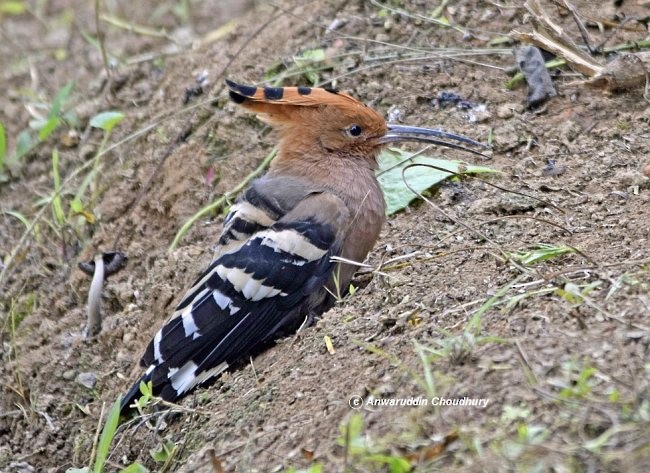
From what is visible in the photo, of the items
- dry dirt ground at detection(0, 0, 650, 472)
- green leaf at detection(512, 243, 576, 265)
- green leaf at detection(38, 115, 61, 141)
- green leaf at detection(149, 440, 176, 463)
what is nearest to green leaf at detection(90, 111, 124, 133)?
dry dirt ground at detection(0, 0, 650, 472)

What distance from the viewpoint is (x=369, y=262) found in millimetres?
3953

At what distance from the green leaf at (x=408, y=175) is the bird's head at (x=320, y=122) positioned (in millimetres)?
94

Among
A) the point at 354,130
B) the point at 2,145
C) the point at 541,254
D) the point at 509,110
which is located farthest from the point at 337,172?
the point at 2,145

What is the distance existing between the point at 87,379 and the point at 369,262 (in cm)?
116

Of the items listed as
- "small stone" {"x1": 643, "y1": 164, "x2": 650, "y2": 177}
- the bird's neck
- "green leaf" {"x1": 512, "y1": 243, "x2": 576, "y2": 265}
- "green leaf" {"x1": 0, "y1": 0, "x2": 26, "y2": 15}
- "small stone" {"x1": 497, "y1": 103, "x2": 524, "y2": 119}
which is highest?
"green leaf" {"x1": 0, "y1": 0, "x2": 26, "y2": 15}

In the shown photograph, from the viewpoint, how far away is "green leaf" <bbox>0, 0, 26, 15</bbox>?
7.22 meters

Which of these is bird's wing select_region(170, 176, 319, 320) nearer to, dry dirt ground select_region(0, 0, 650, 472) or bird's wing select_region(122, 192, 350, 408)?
bird's wing select_region(122, 192, 350, 408)

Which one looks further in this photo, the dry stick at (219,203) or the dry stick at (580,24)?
the dry stick at (219,203)

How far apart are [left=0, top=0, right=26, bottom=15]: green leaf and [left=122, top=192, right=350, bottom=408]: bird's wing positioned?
4077 millimetres

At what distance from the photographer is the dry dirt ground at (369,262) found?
8.18ft

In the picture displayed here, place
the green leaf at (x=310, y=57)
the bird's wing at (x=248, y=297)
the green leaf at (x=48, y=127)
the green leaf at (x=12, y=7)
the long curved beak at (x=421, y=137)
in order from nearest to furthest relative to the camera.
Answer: the bird's wing at (x=248, y=297), the long curved beak at (x=421, y=137), the green leaf at (x=310, y=57), the green leaf at (x=48, y=127), the green leaf at (x=12, y=7)

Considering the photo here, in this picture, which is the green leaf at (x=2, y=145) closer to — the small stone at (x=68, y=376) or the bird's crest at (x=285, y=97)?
the small stone at (x=68, y=376)

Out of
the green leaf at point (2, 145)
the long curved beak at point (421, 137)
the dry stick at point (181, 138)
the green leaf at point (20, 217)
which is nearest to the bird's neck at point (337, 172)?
the long curved beak at point (421, 137)

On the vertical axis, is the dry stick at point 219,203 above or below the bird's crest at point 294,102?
below
